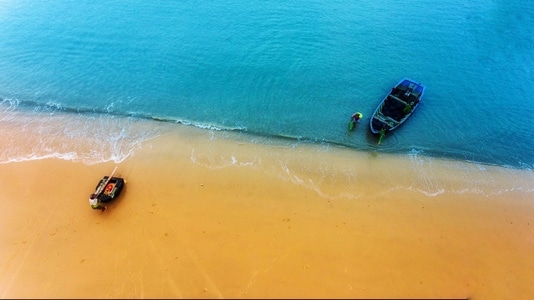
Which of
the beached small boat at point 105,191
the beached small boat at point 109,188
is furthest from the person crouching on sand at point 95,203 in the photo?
the beached small boat at point 109,188

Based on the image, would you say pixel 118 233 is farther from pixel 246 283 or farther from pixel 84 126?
pixel 84 126

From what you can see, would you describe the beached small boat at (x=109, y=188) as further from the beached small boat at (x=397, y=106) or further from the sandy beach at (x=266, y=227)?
the beached small boat at (x=397, y=106)

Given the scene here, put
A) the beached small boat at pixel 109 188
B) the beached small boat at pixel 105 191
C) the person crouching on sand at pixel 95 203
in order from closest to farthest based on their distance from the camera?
the person crouching on sand at pixel 95 203 → the beached small boat at pixel 105 191 → the beached small boat at pixel 109 188

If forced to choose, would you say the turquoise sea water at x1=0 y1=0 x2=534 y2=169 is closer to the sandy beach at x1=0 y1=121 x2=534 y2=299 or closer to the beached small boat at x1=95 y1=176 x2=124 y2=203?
the sandy beach at x1=0 y1=121 x2=534 y2=299

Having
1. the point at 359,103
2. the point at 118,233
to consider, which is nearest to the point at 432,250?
the point at 359,103

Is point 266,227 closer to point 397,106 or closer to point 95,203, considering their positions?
point 95,203

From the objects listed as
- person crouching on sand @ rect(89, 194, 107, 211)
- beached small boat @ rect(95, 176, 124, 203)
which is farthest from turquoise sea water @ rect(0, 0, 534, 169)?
person crouching on sand @ rect(89, 194, 107, 211)

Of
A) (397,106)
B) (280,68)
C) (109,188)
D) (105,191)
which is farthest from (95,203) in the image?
(397,106)
